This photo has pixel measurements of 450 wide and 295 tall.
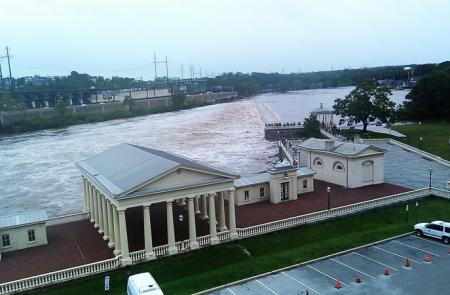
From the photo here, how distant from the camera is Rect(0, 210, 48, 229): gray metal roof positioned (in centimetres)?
3203

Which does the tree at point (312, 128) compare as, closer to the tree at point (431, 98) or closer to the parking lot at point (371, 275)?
the tree at point (431, 98)

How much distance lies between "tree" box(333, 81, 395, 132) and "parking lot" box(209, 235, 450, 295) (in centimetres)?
5398

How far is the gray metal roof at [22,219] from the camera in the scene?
1261 inches

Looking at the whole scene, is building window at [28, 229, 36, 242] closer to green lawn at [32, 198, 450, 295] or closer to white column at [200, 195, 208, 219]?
green lawn at [32, 198, 450, 295]

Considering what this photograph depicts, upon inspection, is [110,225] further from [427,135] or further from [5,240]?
[427,135]

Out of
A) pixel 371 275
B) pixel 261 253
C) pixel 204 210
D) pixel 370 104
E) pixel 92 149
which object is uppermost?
pixel 370 104

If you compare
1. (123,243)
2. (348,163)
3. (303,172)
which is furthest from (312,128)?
(123,243)

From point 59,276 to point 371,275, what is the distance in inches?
694

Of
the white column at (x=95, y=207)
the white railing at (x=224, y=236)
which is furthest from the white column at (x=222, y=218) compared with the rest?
the white column at (x=95, y=207)

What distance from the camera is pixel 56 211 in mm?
49438

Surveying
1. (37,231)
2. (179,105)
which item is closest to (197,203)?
(37,231)

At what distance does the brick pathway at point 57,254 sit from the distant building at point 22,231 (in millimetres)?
498

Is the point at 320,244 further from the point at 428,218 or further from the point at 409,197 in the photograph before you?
the point at 409,197

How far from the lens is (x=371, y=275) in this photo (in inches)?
1027
